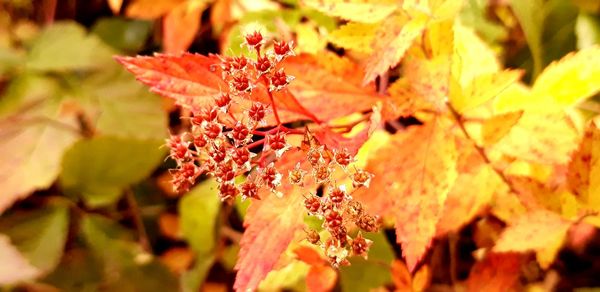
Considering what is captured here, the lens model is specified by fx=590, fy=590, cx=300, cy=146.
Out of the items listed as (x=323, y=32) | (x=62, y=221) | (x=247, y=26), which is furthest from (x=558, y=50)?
(x=62, y=221)

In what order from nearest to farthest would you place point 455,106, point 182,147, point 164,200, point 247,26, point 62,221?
point 182,147, point 455,106, point 247,26, point 62,221, point 164,200

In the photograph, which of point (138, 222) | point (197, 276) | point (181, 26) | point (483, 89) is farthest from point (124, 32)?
point (483, 89)

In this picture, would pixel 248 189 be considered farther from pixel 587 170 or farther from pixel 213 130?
pixel 587 170

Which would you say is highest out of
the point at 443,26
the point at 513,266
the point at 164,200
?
the point at 443,26

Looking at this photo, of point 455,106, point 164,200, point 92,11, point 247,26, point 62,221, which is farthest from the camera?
point 92,11

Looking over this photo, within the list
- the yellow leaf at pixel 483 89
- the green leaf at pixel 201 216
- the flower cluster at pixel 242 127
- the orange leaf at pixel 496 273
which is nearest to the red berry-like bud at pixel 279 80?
the flower cluster at pixel 242 127

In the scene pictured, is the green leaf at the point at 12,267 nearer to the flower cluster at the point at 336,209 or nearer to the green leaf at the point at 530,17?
the flower cluster at the point at 336,209

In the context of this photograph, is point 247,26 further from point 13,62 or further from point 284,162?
point 13,62
